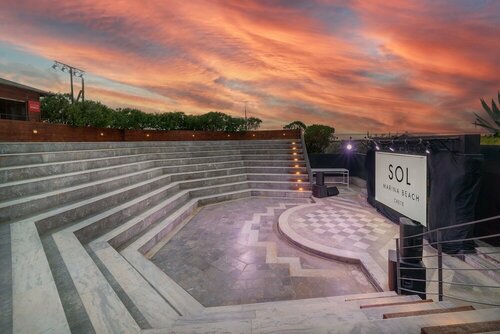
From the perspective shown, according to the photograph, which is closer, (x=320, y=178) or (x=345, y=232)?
(x=345, y=232)

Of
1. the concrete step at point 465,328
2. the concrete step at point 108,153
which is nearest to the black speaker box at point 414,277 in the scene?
the concrete step at point 465,328

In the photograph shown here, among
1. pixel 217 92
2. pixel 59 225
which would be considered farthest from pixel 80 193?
pixel 217 92

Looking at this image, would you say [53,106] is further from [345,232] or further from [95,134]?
[345,232]

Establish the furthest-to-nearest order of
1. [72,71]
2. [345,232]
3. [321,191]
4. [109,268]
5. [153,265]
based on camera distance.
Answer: [72,71] < [321,191] < [345,232] < [153,265] < [109,268]

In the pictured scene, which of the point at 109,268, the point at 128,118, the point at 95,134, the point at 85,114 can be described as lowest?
the point at 109,268

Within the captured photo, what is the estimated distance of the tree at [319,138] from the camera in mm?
15453

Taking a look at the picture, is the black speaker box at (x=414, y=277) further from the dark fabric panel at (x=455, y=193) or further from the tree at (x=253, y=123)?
the tree at (x=253, y=123)

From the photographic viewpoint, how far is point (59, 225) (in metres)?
3.51

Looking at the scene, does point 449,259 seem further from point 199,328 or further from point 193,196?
point 193,196

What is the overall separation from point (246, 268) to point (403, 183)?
466cm

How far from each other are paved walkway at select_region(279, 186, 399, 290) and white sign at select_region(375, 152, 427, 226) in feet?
1.82

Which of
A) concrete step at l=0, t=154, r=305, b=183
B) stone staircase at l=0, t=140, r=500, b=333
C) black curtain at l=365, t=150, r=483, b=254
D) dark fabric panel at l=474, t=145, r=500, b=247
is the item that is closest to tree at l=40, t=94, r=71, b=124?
stone staircase at l=0, t=140, r=500, b=333

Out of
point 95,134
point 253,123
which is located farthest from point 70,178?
point 253,123

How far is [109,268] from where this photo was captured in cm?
296
